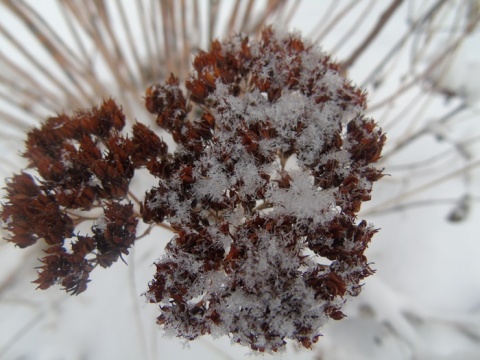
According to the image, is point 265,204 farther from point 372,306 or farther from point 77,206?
point 372,306

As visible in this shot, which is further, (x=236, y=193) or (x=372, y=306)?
(x=372, y=306)

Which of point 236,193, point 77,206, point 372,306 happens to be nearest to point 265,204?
point 236,193

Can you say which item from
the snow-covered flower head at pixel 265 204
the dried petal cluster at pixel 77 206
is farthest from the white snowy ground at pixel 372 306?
the snow-covered flower head at pixel 265 204

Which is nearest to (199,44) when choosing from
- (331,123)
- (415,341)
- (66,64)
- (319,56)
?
(66,64)

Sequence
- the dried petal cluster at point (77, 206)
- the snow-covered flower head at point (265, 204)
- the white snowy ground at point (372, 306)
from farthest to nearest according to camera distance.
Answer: the white snowy ground at point (372, 306) → the dried petal cluster at point (77, 206) → the snow-covered flower head at point (265, 204)

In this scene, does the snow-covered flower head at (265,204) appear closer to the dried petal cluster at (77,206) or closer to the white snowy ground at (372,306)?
the dried petal cluster at (77,206)

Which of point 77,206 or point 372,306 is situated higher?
point 372,306

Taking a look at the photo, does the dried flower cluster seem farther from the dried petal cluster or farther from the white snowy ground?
the white snowy ground
